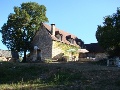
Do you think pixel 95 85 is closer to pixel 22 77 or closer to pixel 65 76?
pixel 65 76

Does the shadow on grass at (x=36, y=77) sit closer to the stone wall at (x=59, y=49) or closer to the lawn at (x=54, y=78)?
the lawn at (x=54, y=78)

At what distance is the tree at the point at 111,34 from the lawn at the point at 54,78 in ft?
42.6

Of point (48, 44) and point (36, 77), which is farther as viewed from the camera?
point (48, 44)

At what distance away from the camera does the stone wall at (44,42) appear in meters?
46.2

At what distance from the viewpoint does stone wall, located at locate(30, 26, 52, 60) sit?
152ft

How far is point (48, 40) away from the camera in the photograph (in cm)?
4625

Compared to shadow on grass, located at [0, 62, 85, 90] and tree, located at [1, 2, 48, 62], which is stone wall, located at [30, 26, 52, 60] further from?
shadow on grass, located at [0, 62, 85, 90]

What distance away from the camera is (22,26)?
4722cm

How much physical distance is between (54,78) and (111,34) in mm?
16408

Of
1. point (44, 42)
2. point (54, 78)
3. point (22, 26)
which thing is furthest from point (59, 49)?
point (54, 78)

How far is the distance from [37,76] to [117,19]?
19.3m

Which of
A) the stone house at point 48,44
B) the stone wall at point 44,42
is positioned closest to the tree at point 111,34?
the stone house at point 48,44

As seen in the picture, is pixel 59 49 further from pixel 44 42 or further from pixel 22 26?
pixel 22 26

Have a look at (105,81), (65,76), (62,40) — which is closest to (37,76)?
(65,76)
